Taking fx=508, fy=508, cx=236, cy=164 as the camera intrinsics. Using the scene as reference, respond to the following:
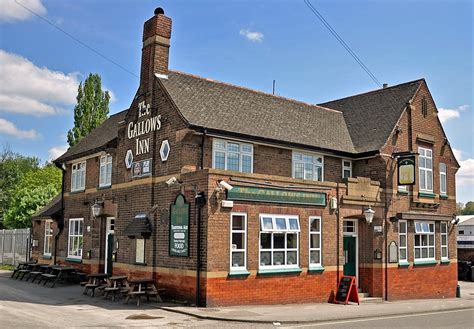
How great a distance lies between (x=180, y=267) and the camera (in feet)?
54.5

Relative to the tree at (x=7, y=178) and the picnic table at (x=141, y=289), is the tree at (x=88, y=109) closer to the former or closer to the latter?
the tree at (x=7, y=178)

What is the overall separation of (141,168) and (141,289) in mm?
4851

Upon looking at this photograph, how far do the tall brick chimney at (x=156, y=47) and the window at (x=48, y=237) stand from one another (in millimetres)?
11927

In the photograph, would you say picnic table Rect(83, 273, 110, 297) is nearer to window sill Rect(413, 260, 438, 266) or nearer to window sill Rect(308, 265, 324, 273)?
window sill Rect(308, 265, 324, 273)

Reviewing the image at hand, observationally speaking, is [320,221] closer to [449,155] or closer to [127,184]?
[127,184]

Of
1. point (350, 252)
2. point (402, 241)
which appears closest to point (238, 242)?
point (350, 252)

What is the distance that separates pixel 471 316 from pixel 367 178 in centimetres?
660

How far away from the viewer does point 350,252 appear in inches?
854

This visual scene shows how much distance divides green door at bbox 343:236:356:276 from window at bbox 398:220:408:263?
2.29 metres

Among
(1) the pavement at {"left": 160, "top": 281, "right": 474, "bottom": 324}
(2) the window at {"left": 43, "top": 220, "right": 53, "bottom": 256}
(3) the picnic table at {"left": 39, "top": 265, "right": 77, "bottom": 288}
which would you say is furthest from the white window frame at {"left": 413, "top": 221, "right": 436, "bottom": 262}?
(2) the window at {"left": 43, "top": 220, "right": 53, "bottom": 256}

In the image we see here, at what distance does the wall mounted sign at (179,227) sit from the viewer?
16516 mm

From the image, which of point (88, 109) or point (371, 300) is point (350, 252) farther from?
point (88, 109)

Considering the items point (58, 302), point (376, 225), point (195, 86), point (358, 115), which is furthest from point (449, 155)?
point (58, 302)

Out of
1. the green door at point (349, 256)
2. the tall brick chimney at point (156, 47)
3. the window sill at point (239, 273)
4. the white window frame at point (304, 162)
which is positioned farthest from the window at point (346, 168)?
the tall brick chimney at point (156, 47)
